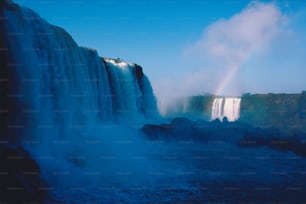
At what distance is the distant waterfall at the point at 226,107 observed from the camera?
5948cm

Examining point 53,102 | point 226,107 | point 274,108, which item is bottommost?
point 53,102

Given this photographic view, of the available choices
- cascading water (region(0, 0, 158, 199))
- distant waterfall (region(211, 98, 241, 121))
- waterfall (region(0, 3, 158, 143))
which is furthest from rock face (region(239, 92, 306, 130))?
cascading water (region(0, 0, 158, 199))

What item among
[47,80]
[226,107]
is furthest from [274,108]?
[47,80]

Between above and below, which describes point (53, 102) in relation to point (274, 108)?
below

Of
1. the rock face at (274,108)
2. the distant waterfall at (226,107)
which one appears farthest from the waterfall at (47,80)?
the distant waterfall at (226,107)

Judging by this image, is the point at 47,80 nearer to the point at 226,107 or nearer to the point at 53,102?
the point at 53,102

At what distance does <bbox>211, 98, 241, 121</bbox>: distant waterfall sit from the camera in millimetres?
59484

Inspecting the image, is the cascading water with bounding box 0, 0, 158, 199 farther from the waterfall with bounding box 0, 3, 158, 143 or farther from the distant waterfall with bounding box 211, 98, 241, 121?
the distant waterfall with bounding box 211, 98, 241, 121

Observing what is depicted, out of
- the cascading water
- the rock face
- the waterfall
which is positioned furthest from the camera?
the rock face

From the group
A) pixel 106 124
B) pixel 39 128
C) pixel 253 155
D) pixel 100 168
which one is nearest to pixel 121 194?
pixel 100 168

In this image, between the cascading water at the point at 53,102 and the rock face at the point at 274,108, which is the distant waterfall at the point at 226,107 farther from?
the cascading water at the point at 53,102

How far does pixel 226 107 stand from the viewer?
60.3m

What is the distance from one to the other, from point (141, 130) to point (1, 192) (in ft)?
54.9

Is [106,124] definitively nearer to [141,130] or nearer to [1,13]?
[141,130]
